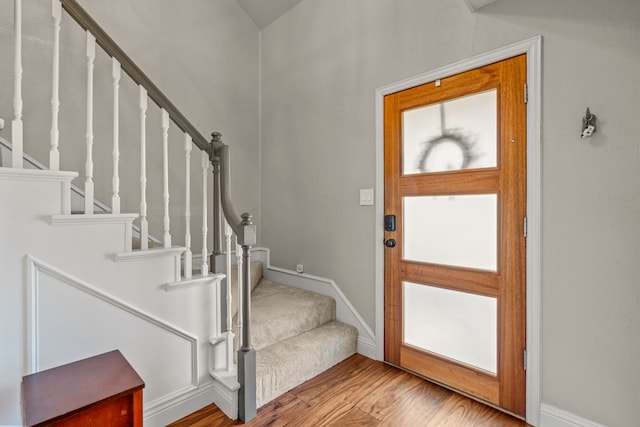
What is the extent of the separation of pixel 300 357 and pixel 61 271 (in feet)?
4.63

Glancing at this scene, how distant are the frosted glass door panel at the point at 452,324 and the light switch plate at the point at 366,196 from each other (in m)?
0.66

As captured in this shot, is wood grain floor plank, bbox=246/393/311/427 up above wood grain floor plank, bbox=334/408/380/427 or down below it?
below

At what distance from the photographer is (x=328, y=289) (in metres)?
2.65

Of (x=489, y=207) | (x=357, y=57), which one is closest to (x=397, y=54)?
(x=357, y=57)

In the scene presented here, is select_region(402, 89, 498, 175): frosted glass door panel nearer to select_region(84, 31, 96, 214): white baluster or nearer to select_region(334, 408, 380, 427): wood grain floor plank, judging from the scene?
select_region(334, 408, 380, 427): wood grain floor plank

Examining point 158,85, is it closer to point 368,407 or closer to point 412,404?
point 368,407

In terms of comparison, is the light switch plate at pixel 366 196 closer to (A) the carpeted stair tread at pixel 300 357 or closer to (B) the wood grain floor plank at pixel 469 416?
(A) the carpeted stair tread at pixel 300 357

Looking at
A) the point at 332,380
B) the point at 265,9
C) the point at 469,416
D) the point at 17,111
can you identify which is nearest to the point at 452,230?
the point at 469,416

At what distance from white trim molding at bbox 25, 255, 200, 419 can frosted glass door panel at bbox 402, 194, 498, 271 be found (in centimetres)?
153

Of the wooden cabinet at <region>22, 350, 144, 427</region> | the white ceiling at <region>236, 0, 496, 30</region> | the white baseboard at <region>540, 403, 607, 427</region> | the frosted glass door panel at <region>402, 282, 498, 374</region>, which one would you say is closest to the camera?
the wooden cabinet at <region>22, 350, 144, 427</region>

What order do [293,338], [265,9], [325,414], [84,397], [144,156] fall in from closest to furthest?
[84,397] → [144,156] → [325,414] → [293,338] → [265,9]

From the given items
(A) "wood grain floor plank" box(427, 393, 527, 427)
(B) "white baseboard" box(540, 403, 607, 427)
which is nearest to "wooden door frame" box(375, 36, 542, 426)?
(B) "white baseboard" box(540, 403, 607, 427)

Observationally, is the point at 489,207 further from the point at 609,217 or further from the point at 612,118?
the point at 612,118

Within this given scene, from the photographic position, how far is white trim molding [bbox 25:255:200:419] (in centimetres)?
129
